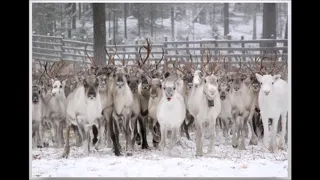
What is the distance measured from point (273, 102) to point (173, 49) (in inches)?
51.0

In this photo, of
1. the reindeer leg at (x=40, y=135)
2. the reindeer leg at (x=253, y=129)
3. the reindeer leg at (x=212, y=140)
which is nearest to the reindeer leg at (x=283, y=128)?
the reindeer leg at (x=253, y=129)

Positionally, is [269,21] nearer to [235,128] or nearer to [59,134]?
[235,128]

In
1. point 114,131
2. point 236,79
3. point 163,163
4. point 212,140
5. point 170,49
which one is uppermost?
point 170,49

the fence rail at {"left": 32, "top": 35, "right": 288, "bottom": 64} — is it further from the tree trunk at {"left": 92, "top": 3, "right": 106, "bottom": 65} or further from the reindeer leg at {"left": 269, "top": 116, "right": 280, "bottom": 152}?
the reindeer leg at {"left": 269, "top": 116, "right": 280, "bottom": 152}

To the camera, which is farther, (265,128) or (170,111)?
(265,128)

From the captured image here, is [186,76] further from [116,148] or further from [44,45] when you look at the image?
[44,45]

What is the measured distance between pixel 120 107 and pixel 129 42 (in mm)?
749

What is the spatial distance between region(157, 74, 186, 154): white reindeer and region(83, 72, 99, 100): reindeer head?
75 cm

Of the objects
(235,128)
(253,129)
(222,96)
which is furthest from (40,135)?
(253,129)

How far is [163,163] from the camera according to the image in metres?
5.29

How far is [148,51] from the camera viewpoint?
208 inches

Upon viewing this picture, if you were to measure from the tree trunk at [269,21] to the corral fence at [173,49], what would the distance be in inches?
3.1

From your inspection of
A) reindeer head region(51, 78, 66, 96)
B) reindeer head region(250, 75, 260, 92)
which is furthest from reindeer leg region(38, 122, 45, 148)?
reindeer head region(250, 75, 260, 92)

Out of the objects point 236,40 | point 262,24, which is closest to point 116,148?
point 236,40
